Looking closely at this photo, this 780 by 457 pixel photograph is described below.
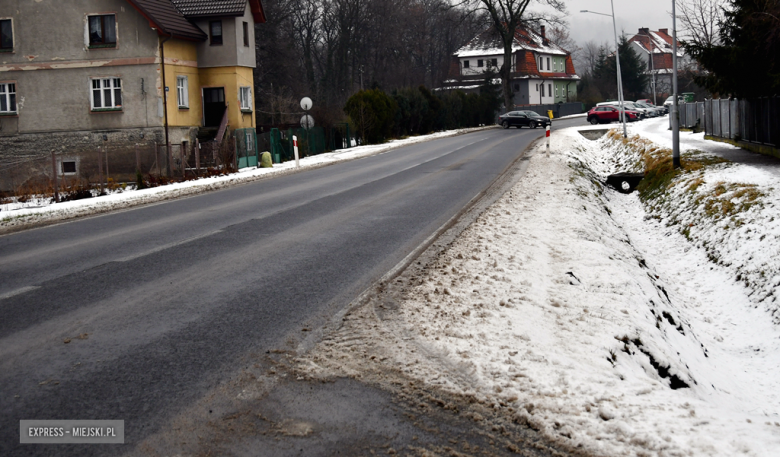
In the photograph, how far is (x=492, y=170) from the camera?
23984 mm

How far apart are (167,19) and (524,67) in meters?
70.8

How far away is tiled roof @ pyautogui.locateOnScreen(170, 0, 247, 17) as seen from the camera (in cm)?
3684

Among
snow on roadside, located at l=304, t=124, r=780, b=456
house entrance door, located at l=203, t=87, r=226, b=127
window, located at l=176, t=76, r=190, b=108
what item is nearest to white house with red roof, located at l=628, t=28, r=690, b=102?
house entrance door, located at l=203, t=87, r=226, b=127

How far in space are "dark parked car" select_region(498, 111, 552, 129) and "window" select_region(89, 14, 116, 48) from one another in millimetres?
36961

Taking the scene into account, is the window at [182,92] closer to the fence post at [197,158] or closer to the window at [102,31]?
the window at [102,31]

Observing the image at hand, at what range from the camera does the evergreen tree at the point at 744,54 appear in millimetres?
19250

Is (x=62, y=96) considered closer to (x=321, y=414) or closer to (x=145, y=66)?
(x=145, y=66)

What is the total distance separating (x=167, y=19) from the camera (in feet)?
114

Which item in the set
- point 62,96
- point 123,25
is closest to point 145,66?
point 123,25

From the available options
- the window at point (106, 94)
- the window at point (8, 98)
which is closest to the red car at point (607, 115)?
the window at point (106, 94)

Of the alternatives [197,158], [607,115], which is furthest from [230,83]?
[607,115]

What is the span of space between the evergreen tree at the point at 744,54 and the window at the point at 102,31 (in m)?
25.3

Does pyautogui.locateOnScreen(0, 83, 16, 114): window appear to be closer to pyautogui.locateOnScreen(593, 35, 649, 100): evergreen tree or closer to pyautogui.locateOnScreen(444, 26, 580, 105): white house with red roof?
→ pyautogui.locateOnScreen(444, 26, 580, 105): white house with red roof

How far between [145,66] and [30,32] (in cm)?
578
